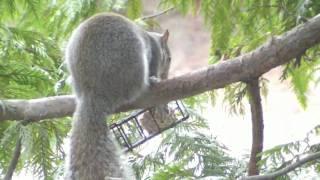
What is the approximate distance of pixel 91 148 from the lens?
3.81 ft

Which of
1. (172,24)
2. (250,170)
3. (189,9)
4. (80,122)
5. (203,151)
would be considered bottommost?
(250,170)

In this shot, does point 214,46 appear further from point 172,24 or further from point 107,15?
point 172,24

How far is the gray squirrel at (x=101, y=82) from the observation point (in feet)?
3.76

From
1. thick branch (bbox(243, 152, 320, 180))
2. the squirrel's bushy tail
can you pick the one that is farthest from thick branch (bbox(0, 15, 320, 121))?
thick branch (bbox(243, 152, 320, 180))

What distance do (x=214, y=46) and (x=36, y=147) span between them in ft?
1.40

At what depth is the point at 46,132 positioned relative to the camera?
49.0 inches

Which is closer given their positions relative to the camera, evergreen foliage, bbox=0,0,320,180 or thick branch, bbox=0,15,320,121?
thick branch, bbox=0,15,320,121

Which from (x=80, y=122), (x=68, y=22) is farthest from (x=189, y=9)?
(x=80, y=122)

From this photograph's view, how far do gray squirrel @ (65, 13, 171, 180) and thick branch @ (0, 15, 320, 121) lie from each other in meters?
0.04

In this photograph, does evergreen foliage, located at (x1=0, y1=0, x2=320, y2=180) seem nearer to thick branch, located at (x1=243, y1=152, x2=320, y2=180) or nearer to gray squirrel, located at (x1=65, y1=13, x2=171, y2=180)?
gray squirrel, located at (x1=65, y1=13, x2=171, y2=180)

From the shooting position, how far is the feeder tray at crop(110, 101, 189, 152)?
131 centimetres

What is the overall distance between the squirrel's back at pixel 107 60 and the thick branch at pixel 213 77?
0.05 metres

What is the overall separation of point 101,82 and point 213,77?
0.27 meters

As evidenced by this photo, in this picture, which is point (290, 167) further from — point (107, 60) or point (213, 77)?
point (107, 60)
